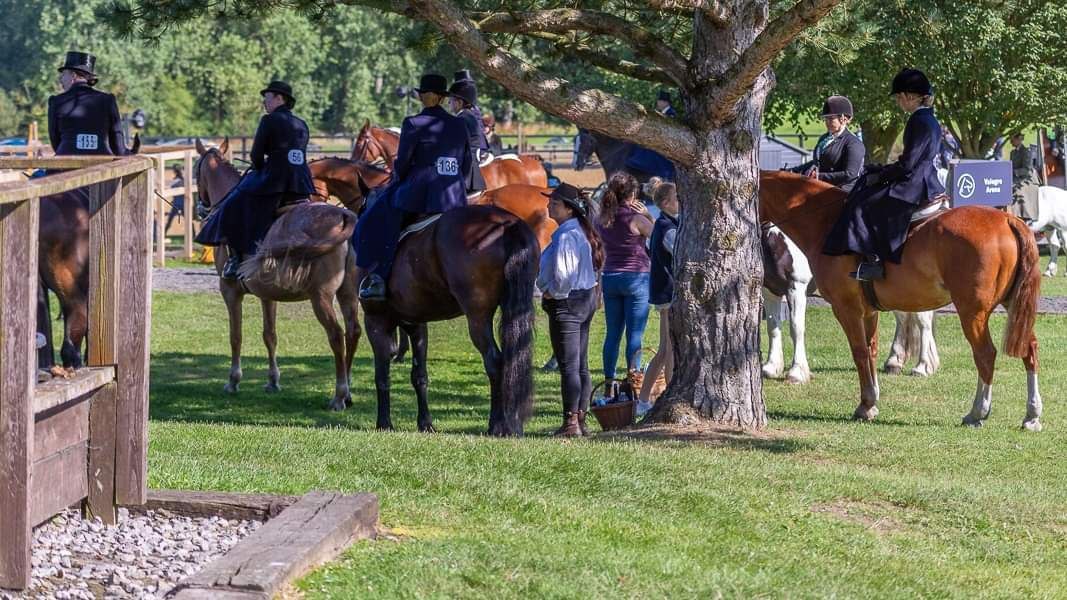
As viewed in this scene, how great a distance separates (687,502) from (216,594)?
3032 mm

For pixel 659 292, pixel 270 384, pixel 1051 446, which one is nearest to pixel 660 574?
pixel 1051 446

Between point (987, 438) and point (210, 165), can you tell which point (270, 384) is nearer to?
point (210, 165)

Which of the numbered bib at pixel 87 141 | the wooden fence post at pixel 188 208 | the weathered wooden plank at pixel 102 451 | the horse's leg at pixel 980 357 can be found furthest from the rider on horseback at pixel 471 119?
the wooden fence post at pixel 188 208

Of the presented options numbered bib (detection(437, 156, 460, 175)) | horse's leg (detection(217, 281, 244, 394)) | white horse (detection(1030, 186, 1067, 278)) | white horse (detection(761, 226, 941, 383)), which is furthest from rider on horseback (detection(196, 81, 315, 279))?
white horse (detection(1030, 186, 1067, 278))

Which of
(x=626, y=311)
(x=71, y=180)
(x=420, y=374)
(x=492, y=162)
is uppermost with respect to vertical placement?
(x=492, y=162)

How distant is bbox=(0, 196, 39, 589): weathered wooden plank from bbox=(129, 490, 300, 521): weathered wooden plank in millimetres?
1323

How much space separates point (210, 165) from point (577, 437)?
6.48 metres

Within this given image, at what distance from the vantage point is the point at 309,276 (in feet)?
43.7

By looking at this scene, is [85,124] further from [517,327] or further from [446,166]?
[517,327]

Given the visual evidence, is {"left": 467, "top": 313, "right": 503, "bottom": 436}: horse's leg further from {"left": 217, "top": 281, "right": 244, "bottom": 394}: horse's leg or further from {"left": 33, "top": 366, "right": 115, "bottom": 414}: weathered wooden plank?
{"left": 33, "top": 366, "right": 115, "bottom": 414}: weathered wooden plank

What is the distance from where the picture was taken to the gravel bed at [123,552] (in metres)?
5.19

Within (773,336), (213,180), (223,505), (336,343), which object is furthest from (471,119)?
(223,505)

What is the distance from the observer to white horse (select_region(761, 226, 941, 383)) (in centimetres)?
1407

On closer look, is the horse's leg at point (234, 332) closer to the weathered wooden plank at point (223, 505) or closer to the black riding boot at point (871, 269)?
the black riding boot at point (871, 269)
